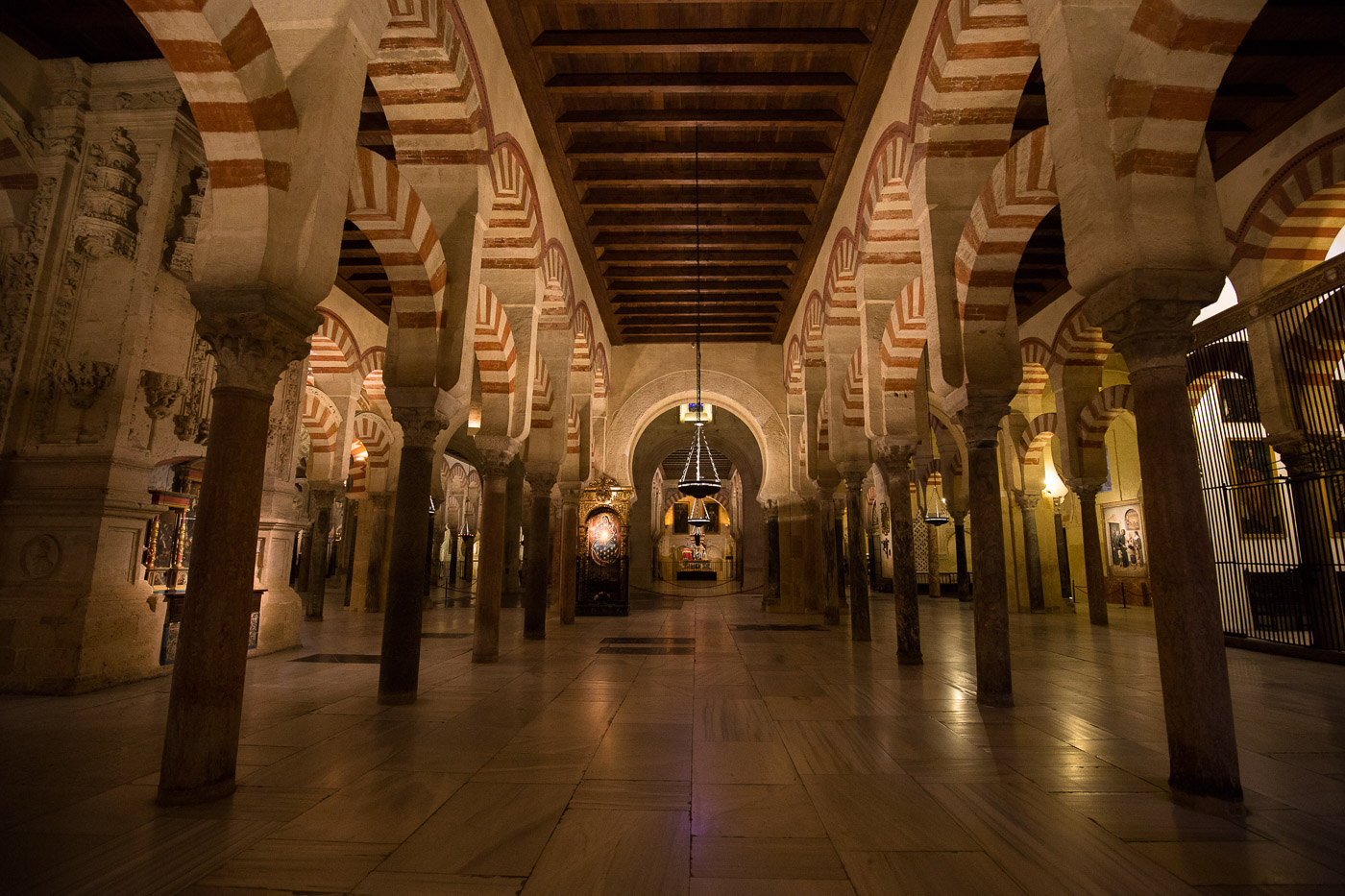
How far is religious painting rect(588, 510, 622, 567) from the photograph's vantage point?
10.2 metres

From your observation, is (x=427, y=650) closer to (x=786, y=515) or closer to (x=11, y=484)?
(x=11, y=484)

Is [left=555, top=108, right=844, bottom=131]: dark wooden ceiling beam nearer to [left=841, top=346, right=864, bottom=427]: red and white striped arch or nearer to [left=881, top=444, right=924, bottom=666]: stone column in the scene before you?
[left=841, top=346, right=864, bottom=427]: red and white striped arch

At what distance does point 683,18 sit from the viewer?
16.7ft

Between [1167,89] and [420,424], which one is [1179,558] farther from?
[420,424]

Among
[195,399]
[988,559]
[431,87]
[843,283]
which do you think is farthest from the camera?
[843,283]

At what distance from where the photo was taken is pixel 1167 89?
270 centimetres

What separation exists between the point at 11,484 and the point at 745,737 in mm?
5127

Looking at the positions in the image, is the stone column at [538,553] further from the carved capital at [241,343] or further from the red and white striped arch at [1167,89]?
the red and white striped arch at [1167,89]

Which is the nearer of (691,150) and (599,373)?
(691,150)

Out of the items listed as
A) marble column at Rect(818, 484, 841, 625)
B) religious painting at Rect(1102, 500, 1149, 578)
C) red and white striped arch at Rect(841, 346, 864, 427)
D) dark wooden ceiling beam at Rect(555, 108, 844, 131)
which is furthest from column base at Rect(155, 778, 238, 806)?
religious painting at Rect(1102, 500, 1149, 578)

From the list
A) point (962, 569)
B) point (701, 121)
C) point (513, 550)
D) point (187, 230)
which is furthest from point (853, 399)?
point (513, 550)

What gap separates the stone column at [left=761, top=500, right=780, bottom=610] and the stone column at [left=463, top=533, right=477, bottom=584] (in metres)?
10.7

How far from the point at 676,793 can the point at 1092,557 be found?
29.3 ft

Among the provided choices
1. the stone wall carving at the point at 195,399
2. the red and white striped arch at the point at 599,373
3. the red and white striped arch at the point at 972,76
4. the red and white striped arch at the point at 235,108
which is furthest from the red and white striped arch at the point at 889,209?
the stone wall carving at the point at 195,399
